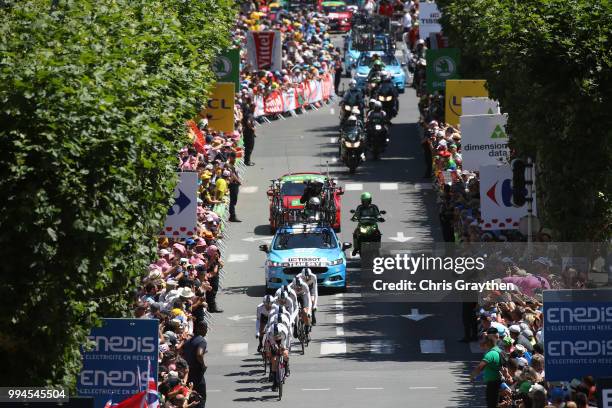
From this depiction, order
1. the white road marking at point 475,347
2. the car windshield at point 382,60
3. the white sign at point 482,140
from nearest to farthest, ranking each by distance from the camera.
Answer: the white road marking at point 475,347, the white sign at point 482,140, the car windshield at point 382,60

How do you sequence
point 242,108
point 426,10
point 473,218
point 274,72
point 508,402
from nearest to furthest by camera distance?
point 508,402
point 473,218
point 242,108
point 274,72
point 426,10

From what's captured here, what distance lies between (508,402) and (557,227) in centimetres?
717

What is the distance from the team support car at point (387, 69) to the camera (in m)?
60.6

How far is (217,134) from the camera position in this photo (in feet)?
145

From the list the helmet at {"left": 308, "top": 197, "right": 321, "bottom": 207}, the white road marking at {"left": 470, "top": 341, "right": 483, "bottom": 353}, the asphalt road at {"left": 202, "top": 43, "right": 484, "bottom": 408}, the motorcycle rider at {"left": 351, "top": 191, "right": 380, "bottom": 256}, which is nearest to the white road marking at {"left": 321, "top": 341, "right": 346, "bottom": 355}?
the asphalt road at {"left": 202, "top": 43, "right": 484, "bottom": 408}

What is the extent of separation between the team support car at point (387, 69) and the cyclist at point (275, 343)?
108ft

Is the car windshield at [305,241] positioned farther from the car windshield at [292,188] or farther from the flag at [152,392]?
the flag at [152,392]

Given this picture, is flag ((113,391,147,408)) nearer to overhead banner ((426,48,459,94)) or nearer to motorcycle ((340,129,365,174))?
overhead banner ((426,48,459,94))

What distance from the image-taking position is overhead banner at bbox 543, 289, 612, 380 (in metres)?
20.1

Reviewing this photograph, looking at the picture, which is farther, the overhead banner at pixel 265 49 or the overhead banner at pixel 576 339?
the overhead banner at pixel 265 49

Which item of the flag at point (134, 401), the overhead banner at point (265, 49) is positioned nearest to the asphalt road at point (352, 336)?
the overhead banner at point (265, 49)

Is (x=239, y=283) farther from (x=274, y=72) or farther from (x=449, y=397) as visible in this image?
(x=274, y=72)

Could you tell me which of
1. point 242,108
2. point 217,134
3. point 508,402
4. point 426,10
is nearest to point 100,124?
point 508,402

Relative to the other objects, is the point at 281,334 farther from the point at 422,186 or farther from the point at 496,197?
the point at 422,186
